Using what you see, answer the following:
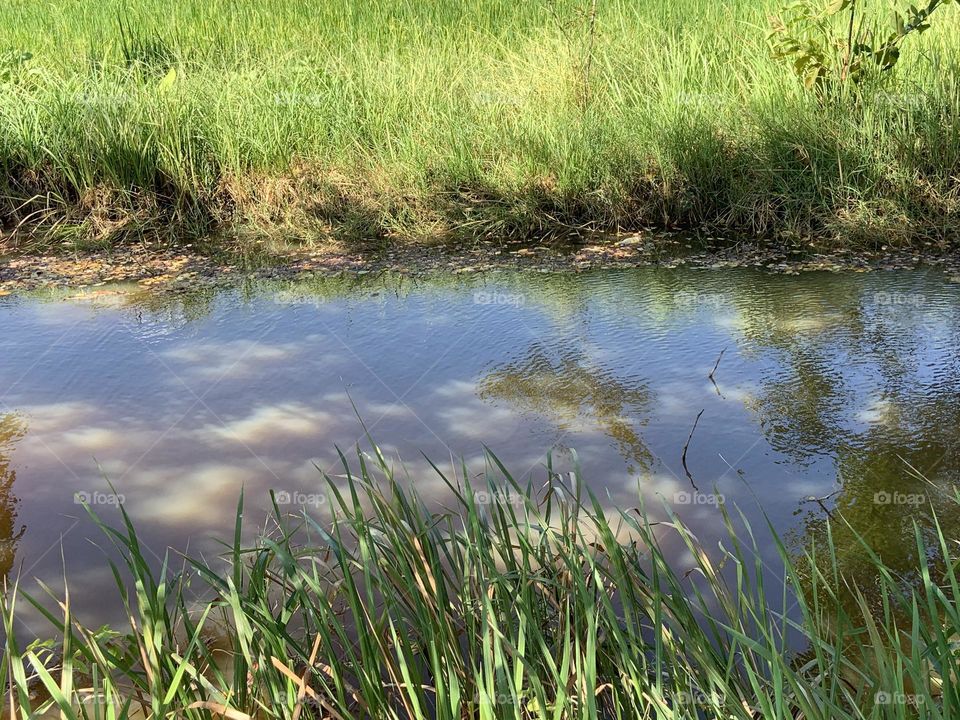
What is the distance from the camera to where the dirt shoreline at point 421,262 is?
450cm

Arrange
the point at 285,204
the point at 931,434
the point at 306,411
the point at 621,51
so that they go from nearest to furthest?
the point at 931,434 < the point at 306,411 < the point at 285,204 < the point at 621,51

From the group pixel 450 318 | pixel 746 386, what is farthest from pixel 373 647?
pixel 450 318

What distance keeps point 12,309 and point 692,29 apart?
4520 mm

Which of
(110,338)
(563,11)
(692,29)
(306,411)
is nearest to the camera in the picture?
(306,411)

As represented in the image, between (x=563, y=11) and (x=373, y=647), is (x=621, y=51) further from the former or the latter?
(x=373, y=647)

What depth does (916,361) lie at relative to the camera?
3.37 meters
